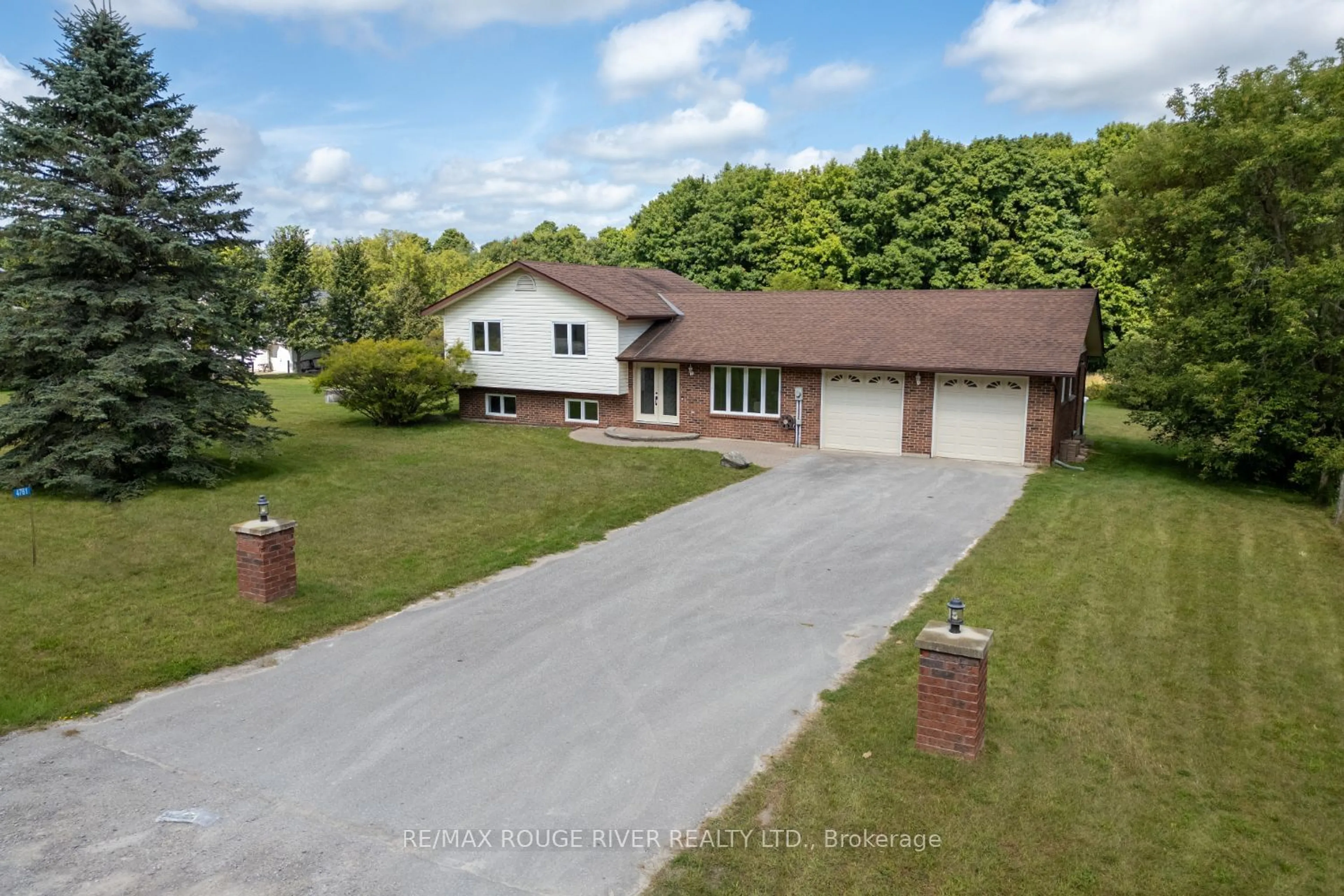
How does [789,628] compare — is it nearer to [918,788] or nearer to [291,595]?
[918,788]

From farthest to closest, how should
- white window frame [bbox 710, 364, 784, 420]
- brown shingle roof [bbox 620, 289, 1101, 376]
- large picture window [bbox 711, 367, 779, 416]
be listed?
large picture window [bbox 711, 367, 779, 416] < white window frame [bbox 710, 364, 784, 420] < brown shingle roof [bbox 620, 289, 1101, 376]

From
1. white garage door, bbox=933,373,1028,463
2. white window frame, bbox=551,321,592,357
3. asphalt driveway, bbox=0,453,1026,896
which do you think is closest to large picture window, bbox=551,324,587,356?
white window frame, bbox=551,321,592,357

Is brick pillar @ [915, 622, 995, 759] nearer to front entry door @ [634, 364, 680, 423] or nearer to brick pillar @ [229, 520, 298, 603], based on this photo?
brick pillar @ [229, 520, 298, 603]

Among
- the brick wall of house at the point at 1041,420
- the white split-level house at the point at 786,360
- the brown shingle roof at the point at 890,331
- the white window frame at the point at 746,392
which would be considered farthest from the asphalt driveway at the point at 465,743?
the white window frame at the point at 746,392

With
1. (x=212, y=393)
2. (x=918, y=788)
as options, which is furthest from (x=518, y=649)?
(x=212, y=393)

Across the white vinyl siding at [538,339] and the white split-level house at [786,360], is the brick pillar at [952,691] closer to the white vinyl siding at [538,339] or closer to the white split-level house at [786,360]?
the white split-level house at [786,360]
